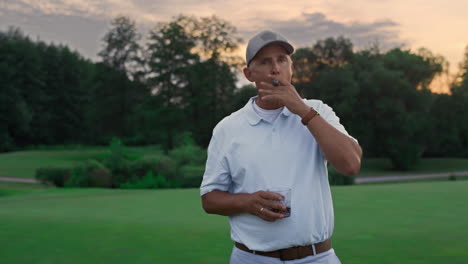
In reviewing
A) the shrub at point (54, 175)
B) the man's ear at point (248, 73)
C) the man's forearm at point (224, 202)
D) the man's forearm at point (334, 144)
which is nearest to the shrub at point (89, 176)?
the shrub at point (54, 175)

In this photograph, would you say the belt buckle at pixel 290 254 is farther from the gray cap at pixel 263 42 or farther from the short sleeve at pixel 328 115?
the gray cap at pixel 263 42

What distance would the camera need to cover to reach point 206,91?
181 ft

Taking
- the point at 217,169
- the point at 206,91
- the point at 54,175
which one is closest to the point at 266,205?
the point at 217,169

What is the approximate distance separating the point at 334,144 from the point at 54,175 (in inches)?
1104

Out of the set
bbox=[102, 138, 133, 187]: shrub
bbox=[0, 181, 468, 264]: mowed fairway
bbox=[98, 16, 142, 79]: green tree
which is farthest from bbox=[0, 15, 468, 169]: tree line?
bbox=[0, 181, 468, 264]: mowed fairway

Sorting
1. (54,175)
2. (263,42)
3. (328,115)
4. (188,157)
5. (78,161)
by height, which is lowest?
(78,161)

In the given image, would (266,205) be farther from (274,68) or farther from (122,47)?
(122,47)

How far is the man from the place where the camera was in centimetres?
266

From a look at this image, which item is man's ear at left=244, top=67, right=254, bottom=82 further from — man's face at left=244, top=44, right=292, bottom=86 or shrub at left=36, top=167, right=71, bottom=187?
shrub at left=36, top=167, right=71, bottom=187

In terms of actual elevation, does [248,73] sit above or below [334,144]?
above

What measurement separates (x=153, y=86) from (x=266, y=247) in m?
53.9

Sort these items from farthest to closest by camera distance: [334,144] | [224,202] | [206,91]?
[206,91] < [224,202] < [334,144]

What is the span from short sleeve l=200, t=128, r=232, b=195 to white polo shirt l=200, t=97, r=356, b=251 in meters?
0.01

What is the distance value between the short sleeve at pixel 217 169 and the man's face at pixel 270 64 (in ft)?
→ 1.46
